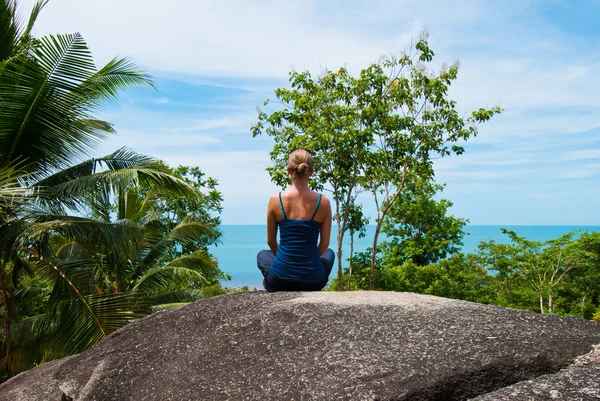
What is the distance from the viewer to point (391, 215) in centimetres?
2352

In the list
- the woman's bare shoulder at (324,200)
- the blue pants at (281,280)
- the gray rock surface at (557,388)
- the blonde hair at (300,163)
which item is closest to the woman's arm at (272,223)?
the blue pants at (281,280)

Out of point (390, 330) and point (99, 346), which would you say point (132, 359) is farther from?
point (390, 330)

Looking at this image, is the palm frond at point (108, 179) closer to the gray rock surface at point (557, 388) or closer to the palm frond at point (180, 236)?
the palm frond at point (180, 236)

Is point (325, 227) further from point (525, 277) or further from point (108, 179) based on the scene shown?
point (525, 277)

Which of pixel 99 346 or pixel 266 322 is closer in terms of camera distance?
pixel 266 322

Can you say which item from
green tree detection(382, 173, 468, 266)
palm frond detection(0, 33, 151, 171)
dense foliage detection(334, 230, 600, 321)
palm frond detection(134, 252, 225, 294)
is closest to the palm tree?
palm frond detection(0, 33, 151, 171)

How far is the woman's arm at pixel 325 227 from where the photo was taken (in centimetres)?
643

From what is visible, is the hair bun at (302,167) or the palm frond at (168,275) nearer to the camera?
the hair bun at (302,167)

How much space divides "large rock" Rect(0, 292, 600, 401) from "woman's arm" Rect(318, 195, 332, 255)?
669mm

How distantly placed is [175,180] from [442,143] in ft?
30.0

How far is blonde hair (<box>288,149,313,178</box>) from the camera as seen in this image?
20.5ft

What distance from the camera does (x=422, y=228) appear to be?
23938mm

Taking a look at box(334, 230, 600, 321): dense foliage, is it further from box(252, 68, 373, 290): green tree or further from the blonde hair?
the blonde hair

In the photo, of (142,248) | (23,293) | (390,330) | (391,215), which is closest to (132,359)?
(390,330)
